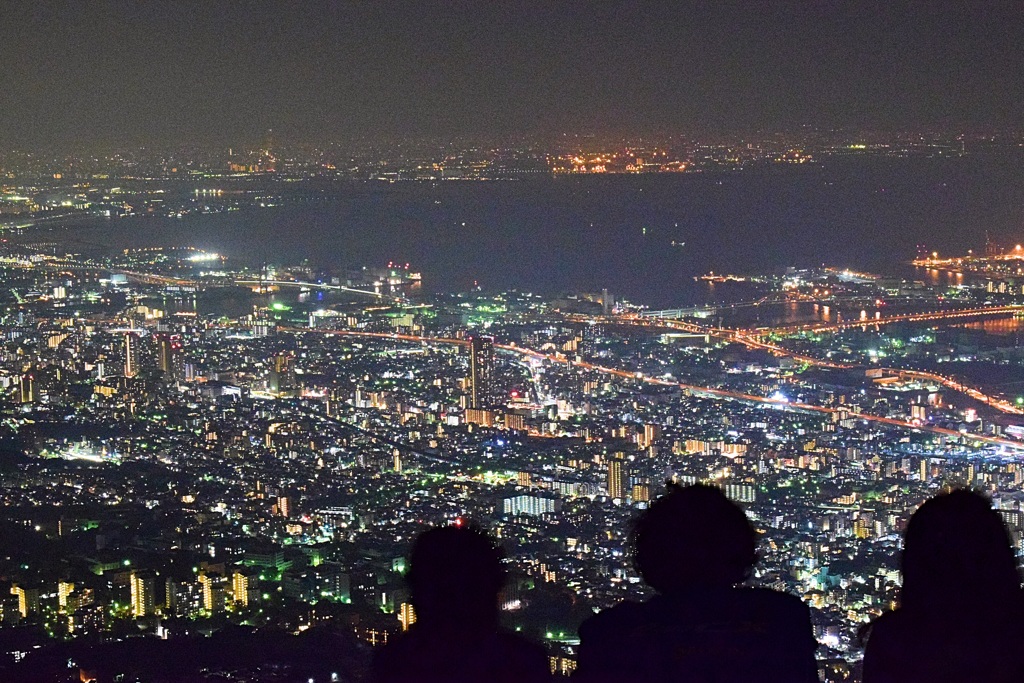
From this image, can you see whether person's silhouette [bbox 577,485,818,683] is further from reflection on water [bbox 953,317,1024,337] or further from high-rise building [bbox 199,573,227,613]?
reflection on water [bbox 953,317,1024,337]

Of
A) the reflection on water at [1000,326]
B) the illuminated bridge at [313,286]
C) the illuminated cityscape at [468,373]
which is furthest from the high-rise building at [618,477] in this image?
the illuminated bridge at [313,286]

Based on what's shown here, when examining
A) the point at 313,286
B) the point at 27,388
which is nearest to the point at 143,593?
the point at 27,388

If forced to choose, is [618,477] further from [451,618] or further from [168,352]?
[451,618]

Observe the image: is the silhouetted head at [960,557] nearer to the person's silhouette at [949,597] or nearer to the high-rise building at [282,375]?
the person's silhouette at [949,597]

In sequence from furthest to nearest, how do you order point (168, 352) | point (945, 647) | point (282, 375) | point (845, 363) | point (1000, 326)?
1. point (1000, 326)
2. point (845, 363)
3. point (168, 352)
4. point (282, 375)
5. point (945, 647)

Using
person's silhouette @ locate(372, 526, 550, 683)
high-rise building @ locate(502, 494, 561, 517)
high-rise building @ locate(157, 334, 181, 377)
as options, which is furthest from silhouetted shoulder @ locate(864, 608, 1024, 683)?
high-rise building @ locate(157, 334, 181, 377)

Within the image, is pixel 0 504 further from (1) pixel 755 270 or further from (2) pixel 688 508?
(1) pixel 755 270
